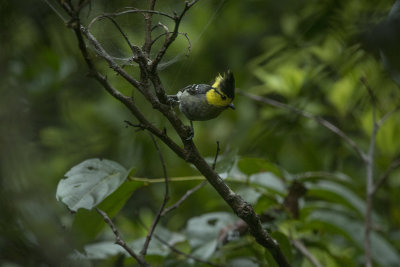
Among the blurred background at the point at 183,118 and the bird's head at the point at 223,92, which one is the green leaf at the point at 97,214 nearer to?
the blurred background at the point at 183,118

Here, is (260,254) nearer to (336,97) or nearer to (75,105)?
(336,97)

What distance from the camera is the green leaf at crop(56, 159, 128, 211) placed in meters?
1.07

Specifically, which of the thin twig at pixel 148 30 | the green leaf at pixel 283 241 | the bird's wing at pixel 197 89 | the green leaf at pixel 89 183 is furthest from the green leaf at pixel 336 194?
the thin twig at pixel 148 30

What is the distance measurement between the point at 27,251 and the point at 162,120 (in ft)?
1.53

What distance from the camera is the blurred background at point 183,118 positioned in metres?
1.20

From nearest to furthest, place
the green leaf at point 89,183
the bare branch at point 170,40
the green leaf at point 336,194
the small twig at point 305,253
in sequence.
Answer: the bare branch at point 170,40 → the green leaf at point 89,183 → the small twig at point 305,253 → the green leaf at point 336,194

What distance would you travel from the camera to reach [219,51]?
10.7 feet

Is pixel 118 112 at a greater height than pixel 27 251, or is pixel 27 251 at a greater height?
pixel 118 112

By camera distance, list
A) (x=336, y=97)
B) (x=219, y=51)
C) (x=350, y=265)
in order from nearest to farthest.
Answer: (x=350, y=265) < (x=336, y=97) < (x=219, y=51)

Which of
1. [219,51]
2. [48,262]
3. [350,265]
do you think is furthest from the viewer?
[219,51]

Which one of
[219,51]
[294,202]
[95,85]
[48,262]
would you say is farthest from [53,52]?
[48,262]

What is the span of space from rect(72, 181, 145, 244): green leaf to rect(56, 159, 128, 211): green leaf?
0.06 metres

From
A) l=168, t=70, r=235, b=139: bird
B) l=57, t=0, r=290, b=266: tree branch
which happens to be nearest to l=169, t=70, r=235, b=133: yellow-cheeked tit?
l=168, t=70, r=235, b=139: bird

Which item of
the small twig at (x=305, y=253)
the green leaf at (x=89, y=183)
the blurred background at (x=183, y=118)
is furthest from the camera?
the small twig at (x=305, y=253)
